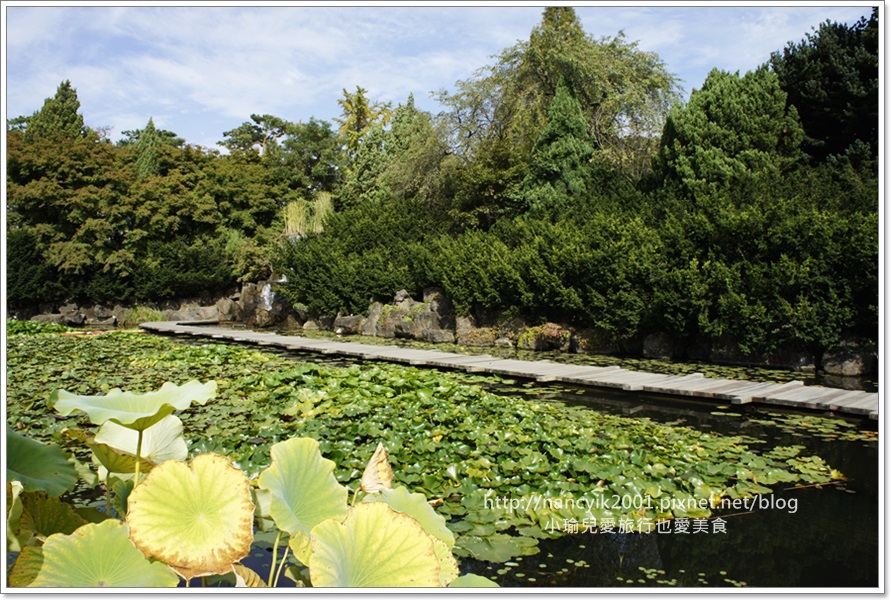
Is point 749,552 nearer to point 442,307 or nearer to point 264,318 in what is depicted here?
point 442,307

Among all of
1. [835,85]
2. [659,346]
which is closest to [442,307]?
[659,346]

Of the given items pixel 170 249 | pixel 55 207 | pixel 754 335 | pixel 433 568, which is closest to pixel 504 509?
pixel 433 568

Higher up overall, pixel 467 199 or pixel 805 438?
pixel 467 199

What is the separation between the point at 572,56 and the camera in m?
14.8

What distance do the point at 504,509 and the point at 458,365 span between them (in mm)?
4958

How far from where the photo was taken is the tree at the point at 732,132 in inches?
452

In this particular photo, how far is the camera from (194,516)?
120cm

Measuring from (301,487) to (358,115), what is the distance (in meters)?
27.8

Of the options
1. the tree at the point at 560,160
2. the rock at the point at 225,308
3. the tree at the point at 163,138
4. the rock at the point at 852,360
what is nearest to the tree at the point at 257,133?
the tree at the point at 163,138

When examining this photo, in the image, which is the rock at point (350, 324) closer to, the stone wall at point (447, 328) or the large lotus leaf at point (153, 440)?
the stone wall at point (447, 328)

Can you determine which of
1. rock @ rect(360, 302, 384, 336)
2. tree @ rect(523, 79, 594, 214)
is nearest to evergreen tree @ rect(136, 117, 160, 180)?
rock @ rect(360, 302, 384, 336)

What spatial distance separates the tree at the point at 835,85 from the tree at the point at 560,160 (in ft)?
13.3
